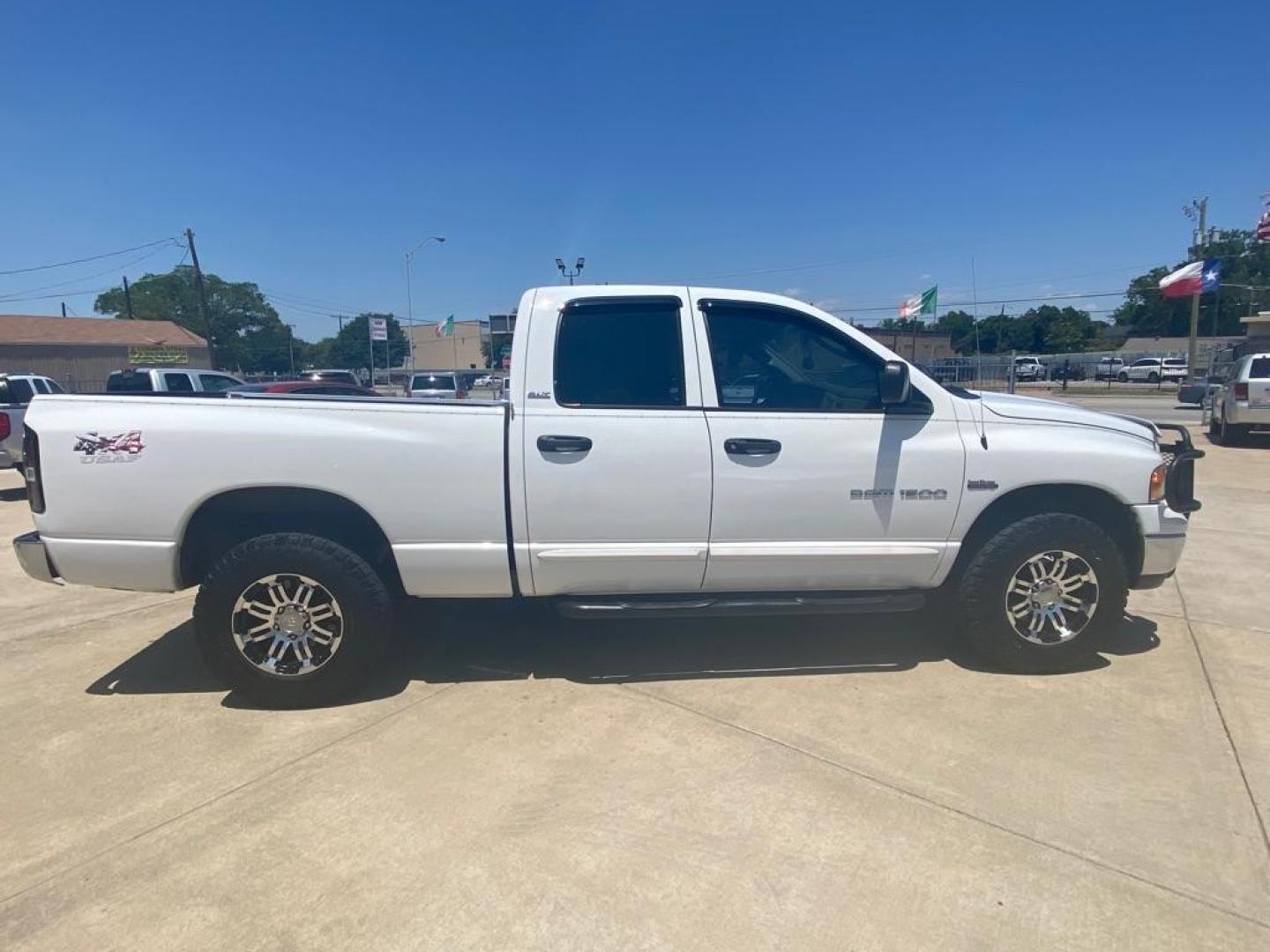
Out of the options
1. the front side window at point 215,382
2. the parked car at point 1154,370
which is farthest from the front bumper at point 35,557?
the parked car at point 1154,370

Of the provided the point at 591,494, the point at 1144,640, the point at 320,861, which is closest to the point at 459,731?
the point at 320,861

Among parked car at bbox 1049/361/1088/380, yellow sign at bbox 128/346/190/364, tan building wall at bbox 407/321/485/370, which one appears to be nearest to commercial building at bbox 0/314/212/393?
yellow sign at bbox 128/346/190/364

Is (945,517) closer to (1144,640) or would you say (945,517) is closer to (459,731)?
(1144,640)

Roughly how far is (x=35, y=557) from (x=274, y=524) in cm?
105

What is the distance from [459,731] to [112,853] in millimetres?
1316

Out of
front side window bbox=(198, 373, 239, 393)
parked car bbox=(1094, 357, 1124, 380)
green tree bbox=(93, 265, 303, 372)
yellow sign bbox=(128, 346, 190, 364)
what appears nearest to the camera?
front side window bbox=(198, 373, 239, 393)

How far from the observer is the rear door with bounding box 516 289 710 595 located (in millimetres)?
3641

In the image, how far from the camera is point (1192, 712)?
3.62m

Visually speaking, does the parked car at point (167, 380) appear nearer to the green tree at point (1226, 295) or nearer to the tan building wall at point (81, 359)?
the tan building wall at point (81, 359)

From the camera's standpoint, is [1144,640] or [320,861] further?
[1144,640]

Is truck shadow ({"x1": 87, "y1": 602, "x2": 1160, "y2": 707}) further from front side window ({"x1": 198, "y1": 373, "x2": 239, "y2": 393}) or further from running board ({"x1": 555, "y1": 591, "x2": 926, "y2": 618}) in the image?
front side window ({"x1": 198, "y1": 373, "x2": 239, "y2": 393})

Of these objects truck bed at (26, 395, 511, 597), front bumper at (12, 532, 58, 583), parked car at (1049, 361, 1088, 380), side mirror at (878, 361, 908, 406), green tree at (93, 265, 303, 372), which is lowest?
Result: parked car at (1049, 361, 1088, 380)

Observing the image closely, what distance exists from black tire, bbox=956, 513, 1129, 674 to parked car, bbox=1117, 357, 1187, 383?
54.2 metres

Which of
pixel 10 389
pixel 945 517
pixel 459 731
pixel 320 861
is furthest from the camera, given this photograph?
pixel 10 389
